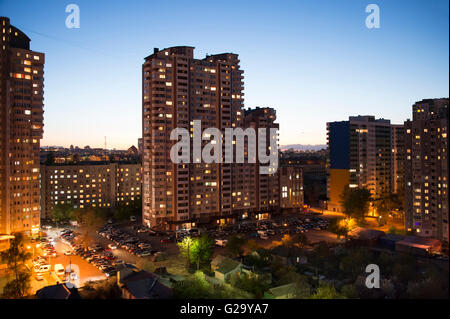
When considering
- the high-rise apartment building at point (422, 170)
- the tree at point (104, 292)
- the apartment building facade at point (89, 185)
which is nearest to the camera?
the tree at point (104, 292)

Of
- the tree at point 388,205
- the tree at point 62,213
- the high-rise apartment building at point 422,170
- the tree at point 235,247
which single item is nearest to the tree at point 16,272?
the tree at point 235,247

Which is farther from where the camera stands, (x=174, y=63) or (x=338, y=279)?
(x=174, y=63)

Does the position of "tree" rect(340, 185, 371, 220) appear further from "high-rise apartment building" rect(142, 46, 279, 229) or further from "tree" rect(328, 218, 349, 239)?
"high-rise apartment building" rect(142, 46, 279, 229)

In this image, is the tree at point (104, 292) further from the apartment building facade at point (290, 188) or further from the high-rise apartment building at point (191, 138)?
the apartment building facade at point (290, 188)

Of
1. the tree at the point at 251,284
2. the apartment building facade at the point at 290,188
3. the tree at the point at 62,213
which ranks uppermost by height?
the apartment building facade at the point at 290,188
